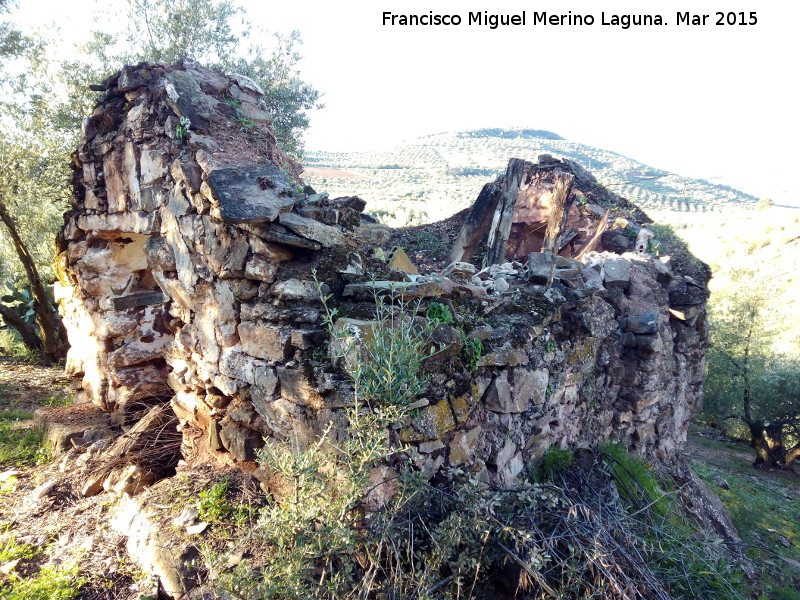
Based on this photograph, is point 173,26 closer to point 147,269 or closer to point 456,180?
point 147,269

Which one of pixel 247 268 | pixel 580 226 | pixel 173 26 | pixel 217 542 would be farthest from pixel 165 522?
pixel 173 26

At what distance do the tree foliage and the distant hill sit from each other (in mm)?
14876

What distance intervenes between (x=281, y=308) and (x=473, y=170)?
37.6 meters

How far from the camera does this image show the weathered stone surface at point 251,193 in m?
3.48

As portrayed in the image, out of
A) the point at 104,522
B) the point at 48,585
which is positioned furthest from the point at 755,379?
the point at 48,585

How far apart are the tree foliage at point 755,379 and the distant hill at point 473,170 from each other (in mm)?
Result: 14876

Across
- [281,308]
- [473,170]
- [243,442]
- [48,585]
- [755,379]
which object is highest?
[473,170]

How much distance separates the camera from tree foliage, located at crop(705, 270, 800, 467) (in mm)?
14328

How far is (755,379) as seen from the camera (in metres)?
14.6

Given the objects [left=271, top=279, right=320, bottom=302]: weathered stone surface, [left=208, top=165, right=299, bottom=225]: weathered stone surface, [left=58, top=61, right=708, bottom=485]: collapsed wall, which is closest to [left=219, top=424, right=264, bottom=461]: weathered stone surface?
[left=58, top=61, right=708, bottom=485]: collapsed wall

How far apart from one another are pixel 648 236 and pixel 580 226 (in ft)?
3.71

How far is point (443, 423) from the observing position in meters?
3.19

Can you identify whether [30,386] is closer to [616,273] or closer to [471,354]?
[471,354]

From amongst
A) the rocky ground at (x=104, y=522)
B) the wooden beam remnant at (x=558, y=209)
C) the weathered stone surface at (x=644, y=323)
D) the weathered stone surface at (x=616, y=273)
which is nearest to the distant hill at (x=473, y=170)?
the wooden beam remnant at (x=558, y=209)
